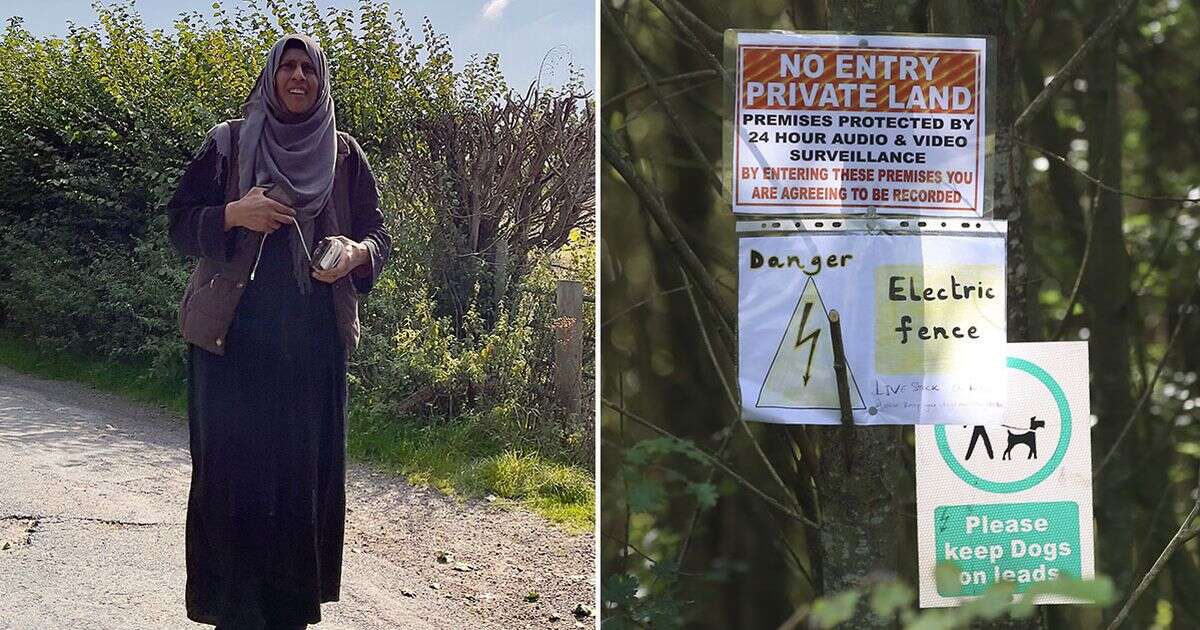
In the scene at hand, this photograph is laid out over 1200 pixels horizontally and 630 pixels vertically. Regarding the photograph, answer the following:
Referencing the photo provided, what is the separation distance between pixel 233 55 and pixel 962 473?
10.6 feet

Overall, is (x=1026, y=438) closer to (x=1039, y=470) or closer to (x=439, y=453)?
(x=1039, y=470)

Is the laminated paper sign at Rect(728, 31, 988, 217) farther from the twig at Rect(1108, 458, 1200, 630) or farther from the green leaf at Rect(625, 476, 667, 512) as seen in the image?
the twig at Rect(1108, 458, 1200, 630)

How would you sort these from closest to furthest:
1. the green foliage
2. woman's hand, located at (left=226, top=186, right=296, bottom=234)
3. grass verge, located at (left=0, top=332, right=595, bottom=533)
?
woman's hand, located at (left=226, top=186, right=296, bottom=234) < the green foliage < grass verge, located at (left=0, top=332, right=595, bottom=533)

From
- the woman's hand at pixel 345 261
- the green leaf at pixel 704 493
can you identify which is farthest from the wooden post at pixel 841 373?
the woman's hand at pixel 345 261

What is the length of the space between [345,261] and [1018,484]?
68.3 inches

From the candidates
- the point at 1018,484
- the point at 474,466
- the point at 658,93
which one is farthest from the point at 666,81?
the point at 474,466

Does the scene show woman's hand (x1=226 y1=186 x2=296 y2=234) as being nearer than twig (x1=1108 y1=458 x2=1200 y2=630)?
No

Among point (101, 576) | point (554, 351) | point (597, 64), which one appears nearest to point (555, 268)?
point (554, 351)

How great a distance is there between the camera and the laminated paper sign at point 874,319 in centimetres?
184

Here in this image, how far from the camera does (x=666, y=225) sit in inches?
73.2

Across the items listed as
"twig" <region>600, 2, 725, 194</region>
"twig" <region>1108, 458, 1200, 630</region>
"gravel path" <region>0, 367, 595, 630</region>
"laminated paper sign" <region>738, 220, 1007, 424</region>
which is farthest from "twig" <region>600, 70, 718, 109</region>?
"gravel path" <region>0, 367, 595, 630</region>

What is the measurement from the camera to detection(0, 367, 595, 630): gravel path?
362 centimetres

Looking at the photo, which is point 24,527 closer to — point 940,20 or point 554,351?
point 554,351

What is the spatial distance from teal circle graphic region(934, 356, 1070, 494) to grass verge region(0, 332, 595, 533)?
3.02m
